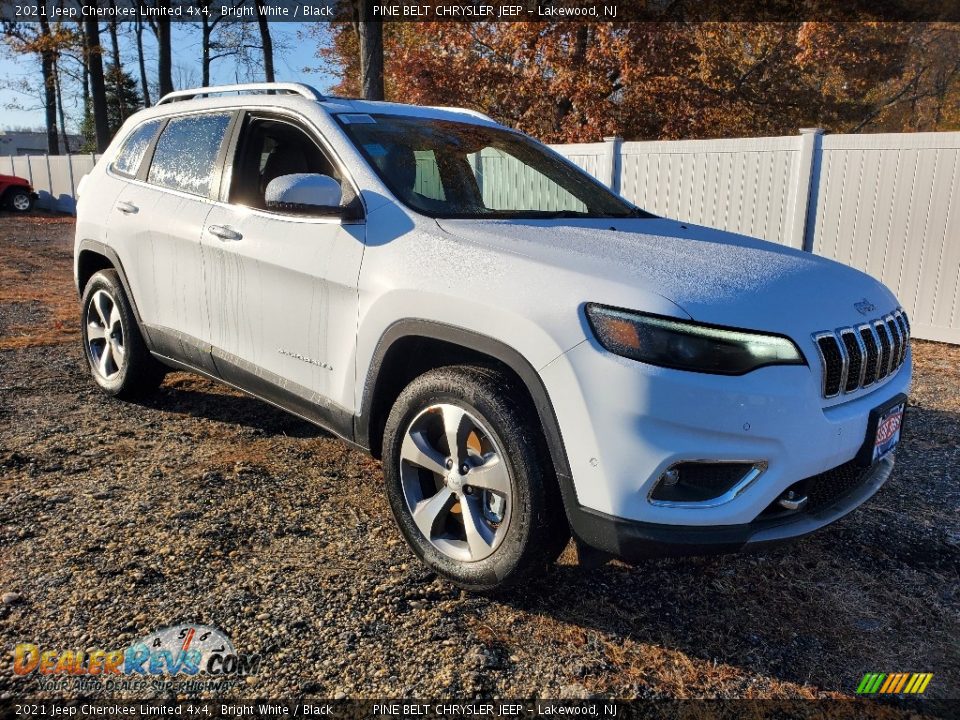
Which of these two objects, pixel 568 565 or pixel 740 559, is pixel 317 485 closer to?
pixel 568 565

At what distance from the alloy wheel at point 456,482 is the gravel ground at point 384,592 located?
0.81 ft

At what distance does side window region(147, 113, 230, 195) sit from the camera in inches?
152

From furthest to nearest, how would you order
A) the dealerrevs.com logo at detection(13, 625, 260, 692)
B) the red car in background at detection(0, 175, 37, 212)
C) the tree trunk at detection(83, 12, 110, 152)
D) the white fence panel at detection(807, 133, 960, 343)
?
1. the tree trunk at detection(83, 12, 110, 152)
2. the red car in background at detection(0, 175, 37, 212)
3. the white fence panel at detection(807, 133, 960, 343)
4. the dealerrevs.com logo at detection(13, 625, 260, 692)

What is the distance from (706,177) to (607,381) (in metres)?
7.50

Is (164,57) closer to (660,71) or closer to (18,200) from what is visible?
(18,200)

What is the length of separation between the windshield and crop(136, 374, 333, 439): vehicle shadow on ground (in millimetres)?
1771

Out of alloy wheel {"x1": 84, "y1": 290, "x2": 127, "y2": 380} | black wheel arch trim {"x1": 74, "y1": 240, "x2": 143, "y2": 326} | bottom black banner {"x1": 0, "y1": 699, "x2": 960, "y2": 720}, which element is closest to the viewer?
bottom black banner {"x1": 0, "y1": 699, "x2": 960, "y2": 720}

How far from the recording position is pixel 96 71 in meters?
25.5

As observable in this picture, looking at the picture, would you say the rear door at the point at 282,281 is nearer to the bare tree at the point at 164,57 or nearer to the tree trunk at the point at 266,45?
the bare tree at the point at 164,57

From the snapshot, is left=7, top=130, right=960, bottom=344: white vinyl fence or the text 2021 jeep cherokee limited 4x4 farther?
left=7, top=130, right=960, bottom=344: white vinyl fence

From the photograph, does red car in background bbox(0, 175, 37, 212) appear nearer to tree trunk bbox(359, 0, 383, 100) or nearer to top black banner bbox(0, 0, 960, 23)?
top black banner bbox(0, 0, 960, 23)

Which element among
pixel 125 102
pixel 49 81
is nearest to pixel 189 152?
pixel 49 81

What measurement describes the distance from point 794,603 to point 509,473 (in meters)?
1.25

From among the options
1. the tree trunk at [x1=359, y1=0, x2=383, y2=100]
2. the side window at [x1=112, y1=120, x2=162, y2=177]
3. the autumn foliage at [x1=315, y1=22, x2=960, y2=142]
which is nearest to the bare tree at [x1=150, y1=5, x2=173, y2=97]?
the autumn foliage at [x1=315, y1=22, x2=960, y2=142]
